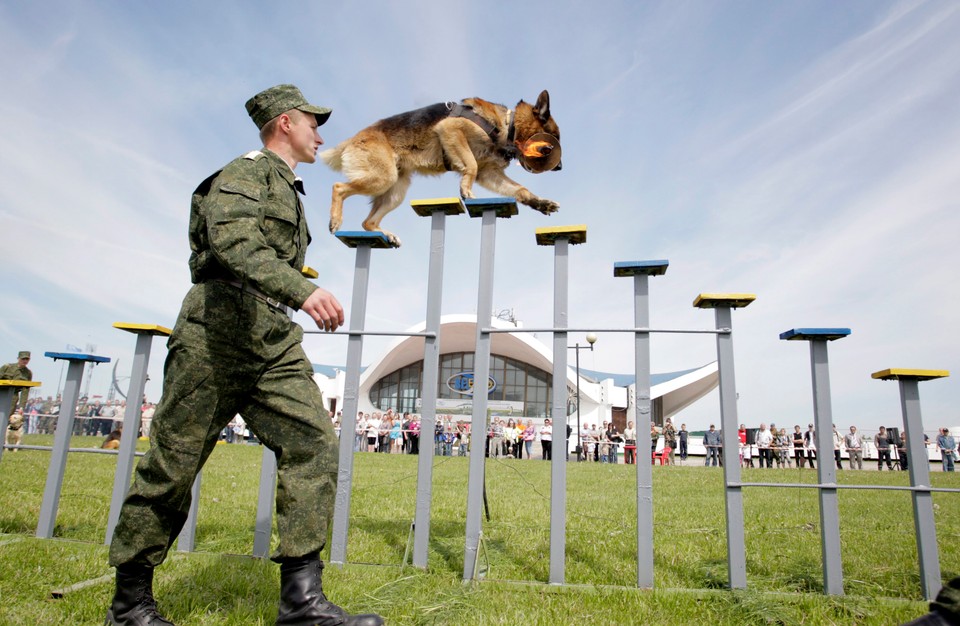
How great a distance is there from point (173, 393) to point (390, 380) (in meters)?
42.2

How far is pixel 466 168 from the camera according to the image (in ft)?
16.6

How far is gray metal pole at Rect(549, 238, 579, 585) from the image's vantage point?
3346mm

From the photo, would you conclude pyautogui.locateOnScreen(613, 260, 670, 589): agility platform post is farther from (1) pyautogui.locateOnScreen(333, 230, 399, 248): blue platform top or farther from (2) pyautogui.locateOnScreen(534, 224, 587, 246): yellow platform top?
(1) pyautogui.locateOnScreen(333, 230, 399, 248): blue platform top

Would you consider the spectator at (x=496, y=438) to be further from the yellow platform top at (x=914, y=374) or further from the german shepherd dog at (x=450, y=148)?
the yellow platform top at (x=914, y=374)

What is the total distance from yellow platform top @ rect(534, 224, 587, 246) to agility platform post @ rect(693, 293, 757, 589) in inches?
32.3

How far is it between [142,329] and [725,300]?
3983 millimetres

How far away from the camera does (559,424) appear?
3.44 meters

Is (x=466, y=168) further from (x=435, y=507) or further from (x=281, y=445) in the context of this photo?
(x=435, y=507)

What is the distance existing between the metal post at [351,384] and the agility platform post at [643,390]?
1692 mm

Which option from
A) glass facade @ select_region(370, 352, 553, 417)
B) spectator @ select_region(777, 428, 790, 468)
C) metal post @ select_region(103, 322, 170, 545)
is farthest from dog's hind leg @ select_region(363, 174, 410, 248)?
glass facade @ select_region(370, 352, 553, 417)

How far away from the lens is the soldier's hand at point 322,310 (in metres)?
2.19

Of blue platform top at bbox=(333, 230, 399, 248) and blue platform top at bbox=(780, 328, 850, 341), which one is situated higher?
blue platform top at bbox=(333, 230, 399, 248)

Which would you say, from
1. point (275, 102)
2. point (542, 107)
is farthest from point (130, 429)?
point (542, 107)

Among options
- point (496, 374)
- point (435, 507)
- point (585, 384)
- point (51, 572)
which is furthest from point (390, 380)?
point (51, 572)
